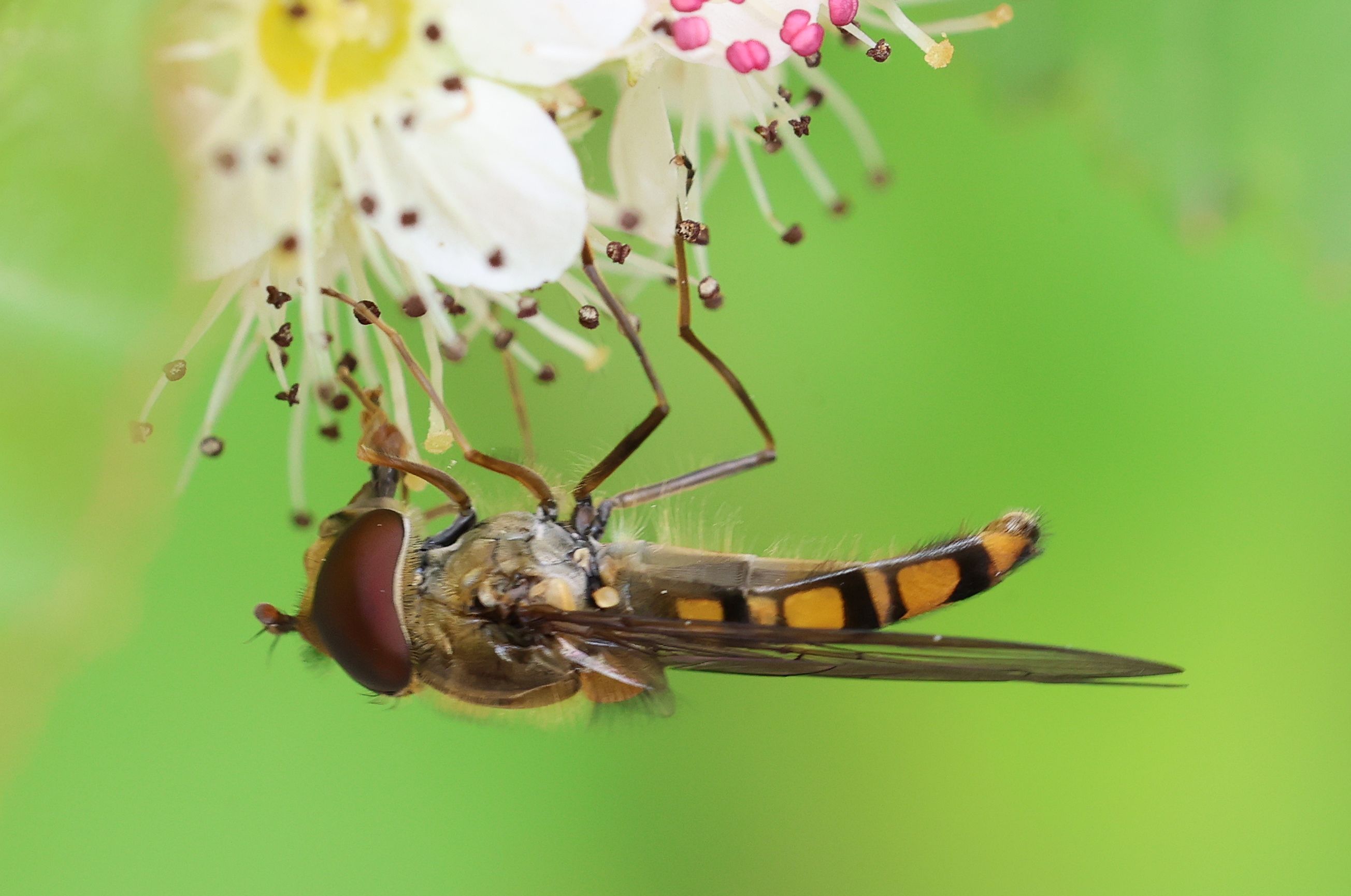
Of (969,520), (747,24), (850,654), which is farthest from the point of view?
(969,520)

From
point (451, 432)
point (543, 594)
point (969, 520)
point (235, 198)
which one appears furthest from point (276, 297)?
point (969, 520)

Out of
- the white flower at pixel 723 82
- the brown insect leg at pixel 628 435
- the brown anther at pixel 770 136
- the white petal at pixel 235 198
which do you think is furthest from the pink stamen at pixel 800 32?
the white petal at pixel 235 198

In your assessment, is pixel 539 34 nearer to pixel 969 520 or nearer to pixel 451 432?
pixel 451 432

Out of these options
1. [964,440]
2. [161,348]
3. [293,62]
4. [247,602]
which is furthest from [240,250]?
[964,440]

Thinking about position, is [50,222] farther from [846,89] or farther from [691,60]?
[846,89]

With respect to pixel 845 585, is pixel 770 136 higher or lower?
higher

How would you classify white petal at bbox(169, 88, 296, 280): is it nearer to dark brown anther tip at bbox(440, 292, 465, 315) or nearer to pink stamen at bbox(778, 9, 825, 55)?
→ dark brown anther tip at bbox(440, 292, 465, 315)

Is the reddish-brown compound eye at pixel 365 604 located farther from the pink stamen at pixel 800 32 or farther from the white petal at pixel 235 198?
the pink stamen at pixel 800 32
